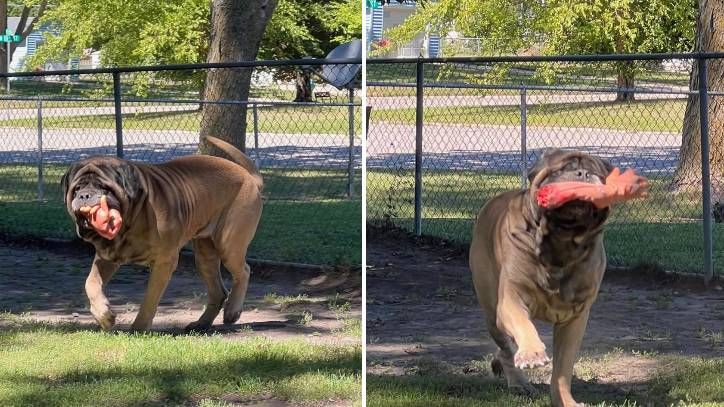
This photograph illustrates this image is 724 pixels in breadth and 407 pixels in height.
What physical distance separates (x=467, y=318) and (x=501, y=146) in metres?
2.36

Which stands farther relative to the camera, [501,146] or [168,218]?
[501,146]

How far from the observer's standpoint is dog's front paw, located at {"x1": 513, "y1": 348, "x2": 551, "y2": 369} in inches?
118

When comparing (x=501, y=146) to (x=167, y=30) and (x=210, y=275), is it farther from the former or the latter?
(x=167, y=30)

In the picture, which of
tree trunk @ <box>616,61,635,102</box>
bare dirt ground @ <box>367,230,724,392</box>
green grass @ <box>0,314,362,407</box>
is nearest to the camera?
green grass @ <box>0,314,362,407</box>

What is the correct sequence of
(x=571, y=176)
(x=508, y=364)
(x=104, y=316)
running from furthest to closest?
(x=104, y=316), (x=508, y=364), (x=571, y=176)

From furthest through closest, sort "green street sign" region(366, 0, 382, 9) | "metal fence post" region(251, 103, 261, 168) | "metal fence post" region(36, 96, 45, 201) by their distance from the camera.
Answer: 1. "metal fence post" region(36, 96, 45, 201)
2. "metal fence post" region(251, 103, 261, 168)
3. "green street sign" region(366, 0, 382, 9)

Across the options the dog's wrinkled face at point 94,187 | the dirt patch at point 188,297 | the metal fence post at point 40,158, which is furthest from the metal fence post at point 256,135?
the dog's wrinkled face at point 94,187

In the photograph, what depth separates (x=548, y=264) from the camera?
3.11 metres

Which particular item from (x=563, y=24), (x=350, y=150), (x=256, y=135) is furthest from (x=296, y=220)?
(x=563, y=24)

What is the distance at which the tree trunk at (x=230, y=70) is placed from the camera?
7797mm

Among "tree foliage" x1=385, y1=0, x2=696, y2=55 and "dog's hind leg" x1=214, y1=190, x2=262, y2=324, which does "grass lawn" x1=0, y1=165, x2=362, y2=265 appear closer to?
"dog's hind leg" x1=214, y1=190, x2=262, y2=324

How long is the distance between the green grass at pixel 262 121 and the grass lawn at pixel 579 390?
10.2ft

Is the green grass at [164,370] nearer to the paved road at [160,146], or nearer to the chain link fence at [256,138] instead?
the chain link fence at [256,138]

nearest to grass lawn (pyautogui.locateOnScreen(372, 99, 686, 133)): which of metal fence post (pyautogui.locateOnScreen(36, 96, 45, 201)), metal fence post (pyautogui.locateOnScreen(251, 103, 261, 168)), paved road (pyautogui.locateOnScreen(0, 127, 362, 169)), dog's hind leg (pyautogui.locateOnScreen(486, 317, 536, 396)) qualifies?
dog's hind leg (pyautogui.locateOnScreen(486, 317, 536, 396))
